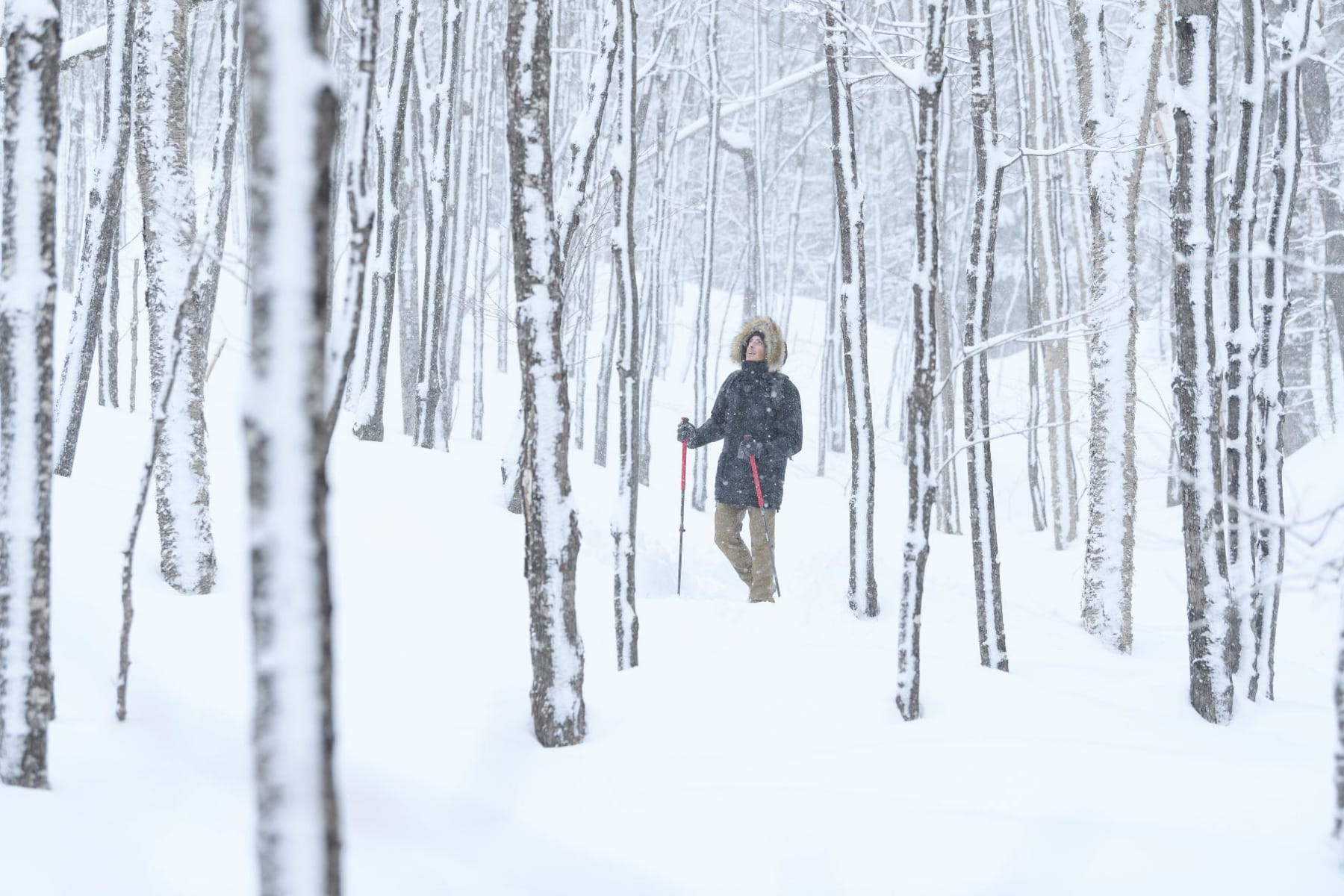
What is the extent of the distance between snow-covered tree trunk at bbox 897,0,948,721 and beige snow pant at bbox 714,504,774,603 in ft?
9.23

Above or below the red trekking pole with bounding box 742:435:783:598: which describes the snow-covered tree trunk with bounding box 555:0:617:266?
above

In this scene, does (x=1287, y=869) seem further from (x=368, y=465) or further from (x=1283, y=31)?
(x=368, y=465)

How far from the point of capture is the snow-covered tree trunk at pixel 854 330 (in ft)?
18.5

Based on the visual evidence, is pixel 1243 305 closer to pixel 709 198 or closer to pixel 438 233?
pixel 438 233

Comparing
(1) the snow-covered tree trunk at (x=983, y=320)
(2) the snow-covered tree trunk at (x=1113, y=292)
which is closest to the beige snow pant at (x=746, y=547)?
(1) the snow-covered tree trunk at (x=983, y=320)

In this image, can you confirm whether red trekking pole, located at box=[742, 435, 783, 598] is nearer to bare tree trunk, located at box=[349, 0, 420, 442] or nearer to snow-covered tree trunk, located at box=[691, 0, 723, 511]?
bare tree trunk, located at box=[349, 0, 420, 442]

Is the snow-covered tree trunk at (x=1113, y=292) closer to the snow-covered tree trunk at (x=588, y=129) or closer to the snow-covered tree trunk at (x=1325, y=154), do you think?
the snow-covered tree trunk at (x=588, y=129)

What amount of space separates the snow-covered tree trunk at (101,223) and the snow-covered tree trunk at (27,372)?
8.22 feet

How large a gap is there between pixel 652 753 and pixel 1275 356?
374 centimetres

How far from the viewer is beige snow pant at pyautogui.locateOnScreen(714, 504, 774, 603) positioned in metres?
6.33

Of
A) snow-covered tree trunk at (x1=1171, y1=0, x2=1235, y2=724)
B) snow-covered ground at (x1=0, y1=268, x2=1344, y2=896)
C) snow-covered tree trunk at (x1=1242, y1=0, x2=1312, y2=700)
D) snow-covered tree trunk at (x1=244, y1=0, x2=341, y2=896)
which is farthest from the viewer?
snow-covered tree trunk at (x1=1242, y1=0, x2=1312, y2=700)

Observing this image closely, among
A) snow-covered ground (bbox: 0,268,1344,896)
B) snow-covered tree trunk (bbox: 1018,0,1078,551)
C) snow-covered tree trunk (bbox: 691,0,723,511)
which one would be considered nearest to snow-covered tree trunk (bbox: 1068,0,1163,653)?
snow-covered ground (bbox: 0,268,1344,896)

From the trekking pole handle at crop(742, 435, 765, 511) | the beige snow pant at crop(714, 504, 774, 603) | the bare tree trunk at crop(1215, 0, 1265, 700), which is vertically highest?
the bare tree trunk at crop(1215, 0, 1265, 700)

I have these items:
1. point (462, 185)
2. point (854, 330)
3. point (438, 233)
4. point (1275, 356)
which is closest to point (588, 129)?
point (854, 330)
